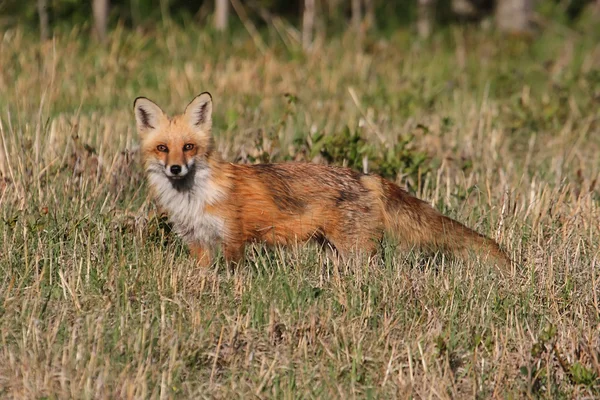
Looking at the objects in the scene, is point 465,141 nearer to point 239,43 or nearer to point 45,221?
point 45,221

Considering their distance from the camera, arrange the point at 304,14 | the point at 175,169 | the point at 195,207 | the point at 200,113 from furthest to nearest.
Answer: the point at 304,14, the point at 200,113, the point at 195,207, the point at 175,169

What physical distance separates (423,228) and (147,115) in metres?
1.91

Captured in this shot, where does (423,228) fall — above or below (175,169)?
below

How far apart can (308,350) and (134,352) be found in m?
0.85

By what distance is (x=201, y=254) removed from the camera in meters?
5.53

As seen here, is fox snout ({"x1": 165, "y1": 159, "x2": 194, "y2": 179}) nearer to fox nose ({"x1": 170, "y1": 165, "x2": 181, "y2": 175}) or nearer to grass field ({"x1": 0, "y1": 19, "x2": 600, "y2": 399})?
fox nose ({"x1": 170, "y1": 165, "x2": 181, "y2": 175})

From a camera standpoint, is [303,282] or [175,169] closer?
[303,282]

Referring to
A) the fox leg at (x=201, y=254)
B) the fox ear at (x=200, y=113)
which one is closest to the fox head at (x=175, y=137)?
the fox ear at (x=200, y=113)

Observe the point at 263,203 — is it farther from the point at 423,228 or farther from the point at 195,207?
the point at 423,228

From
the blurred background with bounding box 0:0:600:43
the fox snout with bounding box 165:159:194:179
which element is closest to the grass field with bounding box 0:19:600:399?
the fox snout with bounding box 165:159:194:179

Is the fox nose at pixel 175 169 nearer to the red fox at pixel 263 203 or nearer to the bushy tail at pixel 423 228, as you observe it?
the red fox at pixel 263 203

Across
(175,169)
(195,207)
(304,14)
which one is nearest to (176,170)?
(175,169)

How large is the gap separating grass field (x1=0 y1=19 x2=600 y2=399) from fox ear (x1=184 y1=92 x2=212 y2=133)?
→ 0.70 metres

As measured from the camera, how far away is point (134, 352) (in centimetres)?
420
